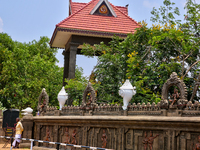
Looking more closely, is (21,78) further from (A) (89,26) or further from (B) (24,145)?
(B) (24,145)

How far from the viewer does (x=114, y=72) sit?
55.5ft

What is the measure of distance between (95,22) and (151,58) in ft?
13.8

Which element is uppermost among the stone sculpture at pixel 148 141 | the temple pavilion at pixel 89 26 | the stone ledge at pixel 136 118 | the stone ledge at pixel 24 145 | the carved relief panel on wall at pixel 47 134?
the temple pavilion at pixel 89 26

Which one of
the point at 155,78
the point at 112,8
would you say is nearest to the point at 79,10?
the point at 112,8

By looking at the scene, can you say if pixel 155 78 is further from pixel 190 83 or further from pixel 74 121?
pixel 74 121

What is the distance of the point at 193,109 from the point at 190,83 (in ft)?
22.1

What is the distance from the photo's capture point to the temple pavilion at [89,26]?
17625mm

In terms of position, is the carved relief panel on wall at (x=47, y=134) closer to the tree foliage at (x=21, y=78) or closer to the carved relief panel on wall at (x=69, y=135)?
the carved relief panel on wall at (x=69, y=135)

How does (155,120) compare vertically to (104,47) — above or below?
below

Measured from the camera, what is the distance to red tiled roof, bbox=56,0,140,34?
17797 mm

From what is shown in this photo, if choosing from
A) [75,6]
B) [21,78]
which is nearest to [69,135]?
[75,6]

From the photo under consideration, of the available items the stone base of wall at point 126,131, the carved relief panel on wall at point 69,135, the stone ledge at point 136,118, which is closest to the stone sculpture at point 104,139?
the stone base of wall at point 126,131

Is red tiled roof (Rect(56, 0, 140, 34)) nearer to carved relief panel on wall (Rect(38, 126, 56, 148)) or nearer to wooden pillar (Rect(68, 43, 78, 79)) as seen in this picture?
wooden pillar (Rect(68, 43, 78, 79))

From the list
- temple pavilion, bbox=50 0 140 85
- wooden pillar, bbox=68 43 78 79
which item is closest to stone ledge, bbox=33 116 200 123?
wooden pillar, bbox=68 43 78 79
